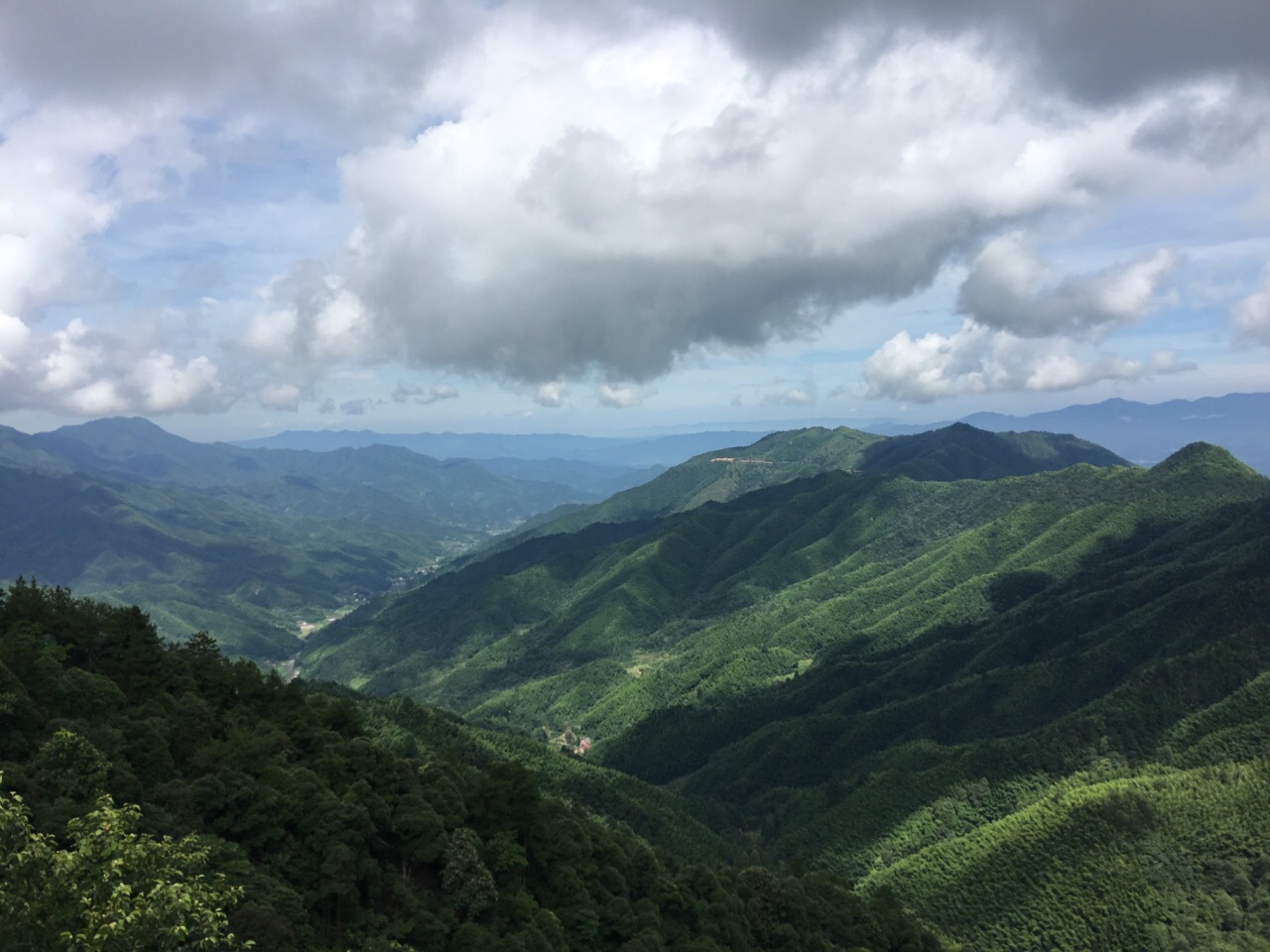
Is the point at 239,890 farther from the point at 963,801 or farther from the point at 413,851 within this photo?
the point at 963,801

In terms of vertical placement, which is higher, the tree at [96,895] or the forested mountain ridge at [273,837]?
the tree at [96,895]

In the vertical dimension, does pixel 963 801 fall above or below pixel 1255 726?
below

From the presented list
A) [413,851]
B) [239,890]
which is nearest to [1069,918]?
[413,851]

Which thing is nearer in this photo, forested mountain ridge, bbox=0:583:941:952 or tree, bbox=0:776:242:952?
tree, bbox=0:776:242:952

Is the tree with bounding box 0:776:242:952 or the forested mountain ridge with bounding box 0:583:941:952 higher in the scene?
the tree with bounding box 0:776:242:952

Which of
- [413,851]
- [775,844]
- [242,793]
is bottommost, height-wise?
[775,844]
